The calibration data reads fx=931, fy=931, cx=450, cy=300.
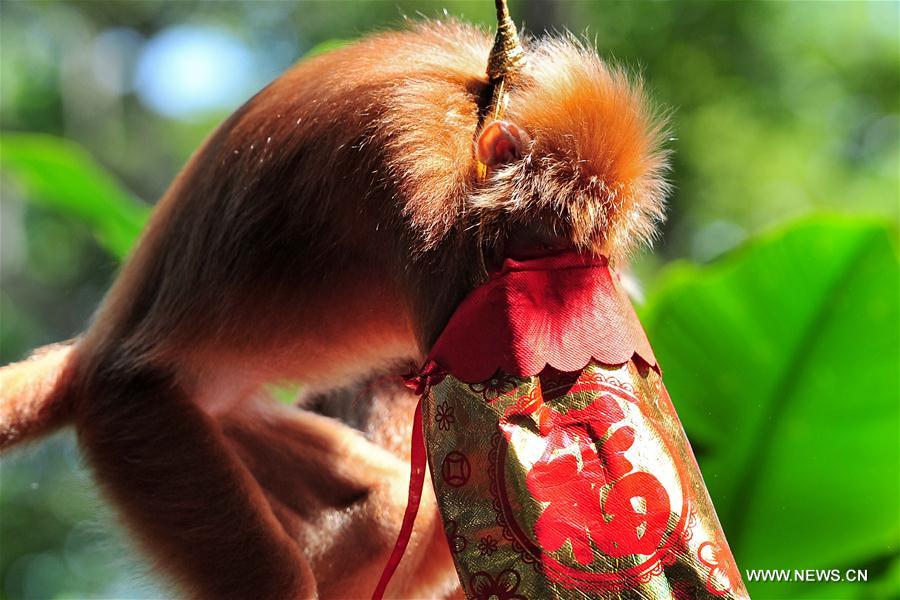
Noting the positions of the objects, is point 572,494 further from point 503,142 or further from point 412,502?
point 503,142

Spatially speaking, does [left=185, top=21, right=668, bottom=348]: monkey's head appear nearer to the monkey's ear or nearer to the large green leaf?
the monkey's ear

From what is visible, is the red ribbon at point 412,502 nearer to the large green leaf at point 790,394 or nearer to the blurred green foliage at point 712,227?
the blurred green foliage at point 712,227

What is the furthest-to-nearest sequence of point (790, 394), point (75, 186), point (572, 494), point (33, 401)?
point (75, 186) < point (790, 394) < point (33, 401) < point (572, 494)

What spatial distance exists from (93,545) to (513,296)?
76 centimetres

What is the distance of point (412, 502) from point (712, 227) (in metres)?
3.39

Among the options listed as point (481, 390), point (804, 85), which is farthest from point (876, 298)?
point (804, 85)

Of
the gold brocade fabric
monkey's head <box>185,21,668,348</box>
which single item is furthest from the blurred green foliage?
the gold brocade fabric

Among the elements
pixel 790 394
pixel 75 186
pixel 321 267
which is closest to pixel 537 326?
pixel 321 267

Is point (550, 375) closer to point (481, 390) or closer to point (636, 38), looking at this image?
point (481, 390)

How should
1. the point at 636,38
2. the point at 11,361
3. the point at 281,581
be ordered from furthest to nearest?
the point at 636,38, the point at 11,361, the point at 281,581

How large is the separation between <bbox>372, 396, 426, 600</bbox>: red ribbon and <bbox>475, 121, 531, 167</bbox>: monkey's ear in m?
0.22

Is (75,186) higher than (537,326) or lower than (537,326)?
lower

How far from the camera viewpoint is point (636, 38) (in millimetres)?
5266

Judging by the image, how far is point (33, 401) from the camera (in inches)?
41.5
